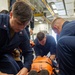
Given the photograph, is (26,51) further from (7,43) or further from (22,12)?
(22,12)

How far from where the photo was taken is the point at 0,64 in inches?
65.9

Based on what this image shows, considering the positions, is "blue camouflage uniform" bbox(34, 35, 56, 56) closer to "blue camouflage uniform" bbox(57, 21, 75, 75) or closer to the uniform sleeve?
"blue camouflage uniform" bbox(57, 21, 75, 75)

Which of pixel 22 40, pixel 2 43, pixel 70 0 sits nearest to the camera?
pixel 2 43

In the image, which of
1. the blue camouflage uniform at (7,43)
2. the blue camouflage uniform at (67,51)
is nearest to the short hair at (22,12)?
the blue camouflage uniform at (7,43)

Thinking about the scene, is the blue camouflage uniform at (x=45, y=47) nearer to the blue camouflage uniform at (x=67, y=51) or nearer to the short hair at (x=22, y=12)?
the blue camouflage uniform at (x=67, y=51)

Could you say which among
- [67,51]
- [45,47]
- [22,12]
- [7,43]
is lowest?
[45,47]

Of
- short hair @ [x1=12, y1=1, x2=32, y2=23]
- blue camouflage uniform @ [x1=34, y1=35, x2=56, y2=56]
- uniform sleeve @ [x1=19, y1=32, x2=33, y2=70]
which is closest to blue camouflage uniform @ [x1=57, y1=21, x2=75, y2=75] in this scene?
uniform sleeve @ [x1=19, y1=32, x2=33, y2=70]

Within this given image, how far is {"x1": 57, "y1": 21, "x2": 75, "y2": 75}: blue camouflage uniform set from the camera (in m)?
1.90

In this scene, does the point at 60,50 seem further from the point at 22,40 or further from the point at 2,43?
the point at 2,43

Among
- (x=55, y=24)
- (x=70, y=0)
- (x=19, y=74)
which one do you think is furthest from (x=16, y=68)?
(x=70, y=0)

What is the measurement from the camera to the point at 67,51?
1.92 metres

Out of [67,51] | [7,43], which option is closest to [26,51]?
[7,43]

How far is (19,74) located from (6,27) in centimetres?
50

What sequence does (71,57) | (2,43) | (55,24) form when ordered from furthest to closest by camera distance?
(55,24), (71,57), (2,43)
